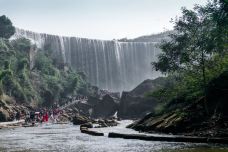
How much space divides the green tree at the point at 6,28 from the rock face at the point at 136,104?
5073cm

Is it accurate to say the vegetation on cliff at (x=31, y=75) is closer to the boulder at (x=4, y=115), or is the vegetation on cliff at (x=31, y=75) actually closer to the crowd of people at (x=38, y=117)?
the crowd of people at (x=38, y=117)

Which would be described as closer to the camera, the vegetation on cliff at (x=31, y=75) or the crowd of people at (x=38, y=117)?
the crowd of people at (x=38, y=117)

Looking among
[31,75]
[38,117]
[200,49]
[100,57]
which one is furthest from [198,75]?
[100,57]

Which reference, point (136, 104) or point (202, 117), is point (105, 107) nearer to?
point (136, 104)

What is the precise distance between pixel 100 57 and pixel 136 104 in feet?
184

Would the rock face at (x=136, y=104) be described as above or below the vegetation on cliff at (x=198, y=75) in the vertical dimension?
below

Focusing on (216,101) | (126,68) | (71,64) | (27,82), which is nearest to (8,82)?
(27,82)

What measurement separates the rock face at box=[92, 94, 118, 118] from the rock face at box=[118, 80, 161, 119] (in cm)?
358

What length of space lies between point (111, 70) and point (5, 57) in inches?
1889

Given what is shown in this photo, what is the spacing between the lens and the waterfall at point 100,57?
145250 millimetres

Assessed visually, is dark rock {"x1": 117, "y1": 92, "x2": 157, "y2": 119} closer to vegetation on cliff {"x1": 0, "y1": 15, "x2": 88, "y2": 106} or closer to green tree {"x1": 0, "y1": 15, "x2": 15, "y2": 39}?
vegetation on cliff {"x1": 0, "y1": 15, "x2": 88, "y2": 106}

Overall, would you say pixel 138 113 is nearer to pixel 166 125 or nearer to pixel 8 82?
pixel 8 82

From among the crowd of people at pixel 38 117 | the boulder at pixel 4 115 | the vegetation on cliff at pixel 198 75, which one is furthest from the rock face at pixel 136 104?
the vegetation on cliff at pixel 198 75

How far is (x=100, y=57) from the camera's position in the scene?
148 m
